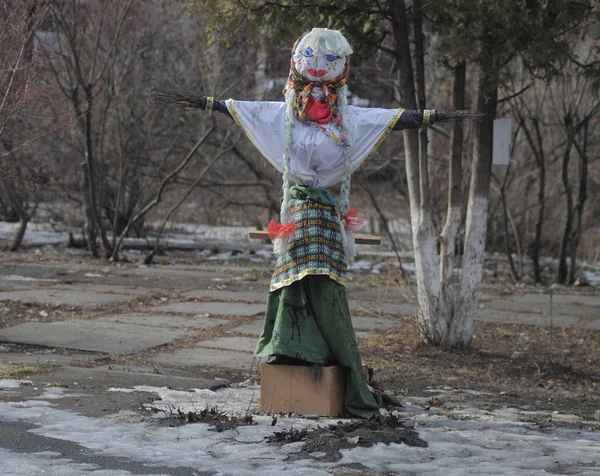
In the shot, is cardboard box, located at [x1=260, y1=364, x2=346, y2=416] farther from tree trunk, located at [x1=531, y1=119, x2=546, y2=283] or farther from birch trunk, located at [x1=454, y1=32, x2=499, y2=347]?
tree trunk, located at [x1=531, y1=119, x2=546, y2=283]

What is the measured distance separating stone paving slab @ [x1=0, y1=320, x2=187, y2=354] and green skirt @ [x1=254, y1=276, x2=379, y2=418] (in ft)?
6.84

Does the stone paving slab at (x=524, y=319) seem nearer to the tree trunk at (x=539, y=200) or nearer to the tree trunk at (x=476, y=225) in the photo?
the tree trunk at (x=476, y=225)

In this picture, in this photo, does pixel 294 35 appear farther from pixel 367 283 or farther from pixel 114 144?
pixel 114 144

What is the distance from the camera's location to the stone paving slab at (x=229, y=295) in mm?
9844

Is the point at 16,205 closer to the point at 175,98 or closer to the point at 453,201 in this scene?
the point at 453,201

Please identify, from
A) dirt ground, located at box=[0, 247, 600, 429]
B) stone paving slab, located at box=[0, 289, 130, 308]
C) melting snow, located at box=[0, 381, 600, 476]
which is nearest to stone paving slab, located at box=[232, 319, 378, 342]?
dirt ground, located at box=[0, 247, 600, 429]

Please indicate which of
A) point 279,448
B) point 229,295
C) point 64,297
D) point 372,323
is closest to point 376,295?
point 229,295

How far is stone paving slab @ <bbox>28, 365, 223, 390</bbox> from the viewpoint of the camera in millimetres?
5477

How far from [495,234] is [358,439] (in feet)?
40.0

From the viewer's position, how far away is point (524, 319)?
9.20 m

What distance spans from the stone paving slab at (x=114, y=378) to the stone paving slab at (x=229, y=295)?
387cm

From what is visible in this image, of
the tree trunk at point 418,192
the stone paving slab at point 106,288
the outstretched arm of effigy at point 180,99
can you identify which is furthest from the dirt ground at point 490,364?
the outstretched arm of effigy at point 180,99

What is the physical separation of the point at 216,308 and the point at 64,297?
1518mm

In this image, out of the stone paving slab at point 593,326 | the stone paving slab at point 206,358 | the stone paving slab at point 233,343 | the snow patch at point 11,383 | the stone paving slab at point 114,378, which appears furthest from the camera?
the stone paving slab at point 593,326
